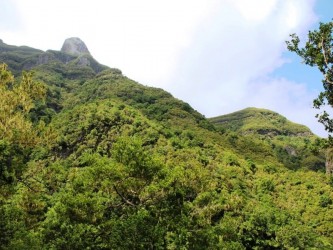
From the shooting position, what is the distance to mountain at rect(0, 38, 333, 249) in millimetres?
28219

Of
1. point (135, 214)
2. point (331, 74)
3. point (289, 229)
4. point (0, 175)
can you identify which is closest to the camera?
point (331, 74)

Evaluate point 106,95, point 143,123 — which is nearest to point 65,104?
point 106,95

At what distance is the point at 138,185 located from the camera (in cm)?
3059

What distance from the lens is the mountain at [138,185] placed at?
28.2 m

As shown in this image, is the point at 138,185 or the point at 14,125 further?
the point at 138,185

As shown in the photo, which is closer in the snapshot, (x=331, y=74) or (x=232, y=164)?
(x=331, y=74)

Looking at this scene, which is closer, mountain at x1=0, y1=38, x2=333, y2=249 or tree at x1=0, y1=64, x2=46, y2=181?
tree at x1=0, y1=64, x2=46, y2=181

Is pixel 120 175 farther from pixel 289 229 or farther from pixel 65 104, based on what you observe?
pixel 65 104

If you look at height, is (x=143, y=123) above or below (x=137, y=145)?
above

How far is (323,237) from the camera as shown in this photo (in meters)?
62.2

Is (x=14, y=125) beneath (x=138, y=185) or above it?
above

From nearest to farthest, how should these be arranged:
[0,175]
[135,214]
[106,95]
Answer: [0,175]
[135,214]
[106,95]

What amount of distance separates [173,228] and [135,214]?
3.17 metres

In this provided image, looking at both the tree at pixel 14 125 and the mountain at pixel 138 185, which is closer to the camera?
the tree at pixel 14 125
